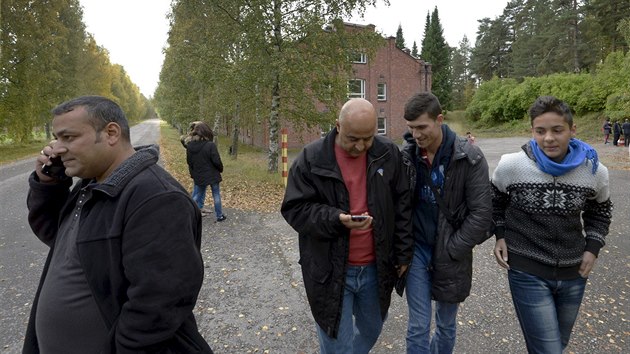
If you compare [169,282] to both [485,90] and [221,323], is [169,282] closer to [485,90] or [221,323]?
[221,323]

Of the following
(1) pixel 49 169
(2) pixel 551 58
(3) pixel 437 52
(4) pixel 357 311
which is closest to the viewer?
(1) pixel 49 169

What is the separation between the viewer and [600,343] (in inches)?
131

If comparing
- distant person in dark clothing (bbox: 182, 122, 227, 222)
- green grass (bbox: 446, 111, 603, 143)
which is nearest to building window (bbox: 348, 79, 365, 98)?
distant person in dark clothing (bbox: 182, 122, 227, 222)

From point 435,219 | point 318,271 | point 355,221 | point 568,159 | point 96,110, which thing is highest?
point 96,110

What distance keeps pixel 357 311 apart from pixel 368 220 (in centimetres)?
80

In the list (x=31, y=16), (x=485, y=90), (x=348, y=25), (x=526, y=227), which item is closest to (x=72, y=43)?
(x=31, y=16)

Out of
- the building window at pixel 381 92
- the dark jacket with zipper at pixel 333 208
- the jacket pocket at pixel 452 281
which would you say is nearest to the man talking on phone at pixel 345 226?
the dark jacket with zipper at pixel 333 208

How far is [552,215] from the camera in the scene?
229cm

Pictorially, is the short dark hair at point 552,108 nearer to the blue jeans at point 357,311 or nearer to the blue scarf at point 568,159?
the blue scarf at point 568,159

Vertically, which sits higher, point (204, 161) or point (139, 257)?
point (139, 257)

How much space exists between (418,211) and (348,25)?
41.7ft

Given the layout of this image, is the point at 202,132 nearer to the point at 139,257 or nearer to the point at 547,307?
the point at 139,257

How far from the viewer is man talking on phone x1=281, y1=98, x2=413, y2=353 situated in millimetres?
2371

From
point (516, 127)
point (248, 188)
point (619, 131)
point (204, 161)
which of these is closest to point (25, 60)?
point (248, 188)
